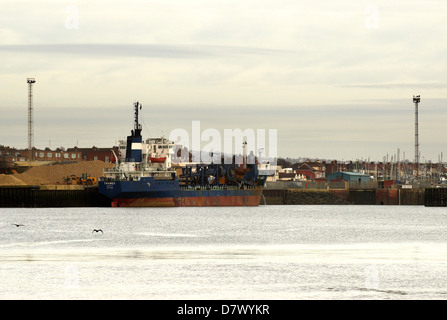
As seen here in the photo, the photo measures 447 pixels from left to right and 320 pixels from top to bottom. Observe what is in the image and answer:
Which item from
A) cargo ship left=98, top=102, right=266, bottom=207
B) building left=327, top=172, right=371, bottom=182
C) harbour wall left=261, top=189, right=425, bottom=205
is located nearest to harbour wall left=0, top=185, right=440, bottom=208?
harbour wall left=261, top=189, right=425, bottom=205

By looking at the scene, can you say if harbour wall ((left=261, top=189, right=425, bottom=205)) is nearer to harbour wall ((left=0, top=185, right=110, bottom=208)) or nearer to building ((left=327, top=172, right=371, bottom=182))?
building ((left=327, top=172, right=371, bottom=182))

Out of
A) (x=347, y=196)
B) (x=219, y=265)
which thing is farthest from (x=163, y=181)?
(x=219, y=265)

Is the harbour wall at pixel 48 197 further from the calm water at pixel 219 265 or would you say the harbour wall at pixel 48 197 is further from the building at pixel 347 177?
the building at pixel 347 177

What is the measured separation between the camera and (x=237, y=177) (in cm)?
12800

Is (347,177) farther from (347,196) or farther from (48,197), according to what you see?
(48,197)

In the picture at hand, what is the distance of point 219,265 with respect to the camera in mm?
37844

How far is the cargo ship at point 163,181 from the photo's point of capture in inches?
4294

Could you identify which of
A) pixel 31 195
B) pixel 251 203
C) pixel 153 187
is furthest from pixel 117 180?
pixel 251 203

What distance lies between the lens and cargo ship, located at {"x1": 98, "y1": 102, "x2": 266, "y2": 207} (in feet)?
358

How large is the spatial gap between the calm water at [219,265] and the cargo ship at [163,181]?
45.9m

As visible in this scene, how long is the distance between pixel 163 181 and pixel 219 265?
7254cm

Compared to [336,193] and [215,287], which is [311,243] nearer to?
[215,287]

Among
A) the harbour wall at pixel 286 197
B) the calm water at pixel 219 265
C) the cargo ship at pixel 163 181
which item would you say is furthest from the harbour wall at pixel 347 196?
the calm water at pixel 219 265
